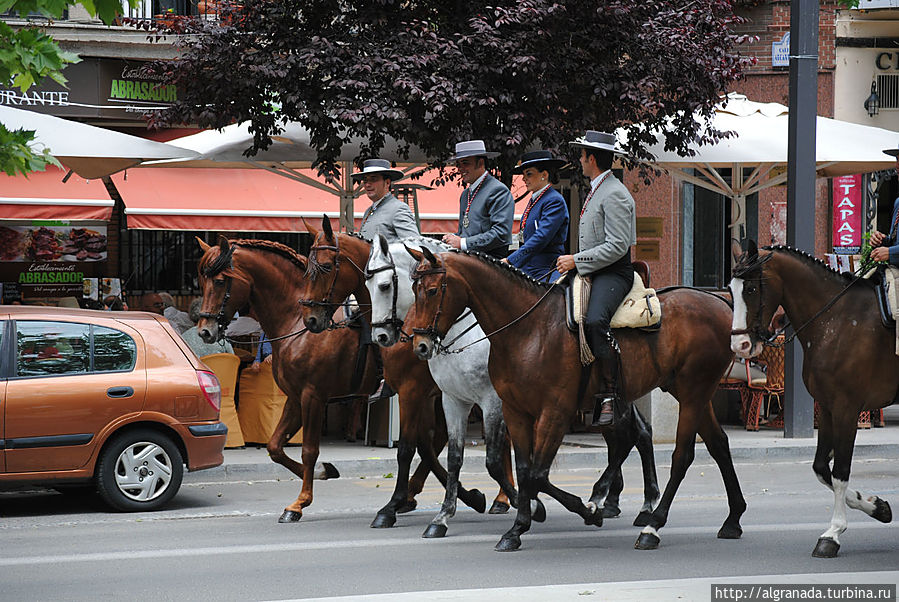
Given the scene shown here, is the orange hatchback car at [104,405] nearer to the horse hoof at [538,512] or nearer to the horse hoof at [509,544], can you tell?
the horse hoof at [538,512]

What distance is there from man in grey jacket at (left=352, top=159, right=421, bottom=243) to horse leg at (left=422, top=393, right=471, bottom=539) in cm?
168

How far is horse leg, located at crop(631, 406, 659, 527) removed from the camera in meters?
9.50

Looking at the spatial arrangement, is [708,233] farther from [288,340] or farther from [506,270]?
[506,270]

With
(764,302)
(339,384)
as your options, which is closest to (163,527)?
(339,384)

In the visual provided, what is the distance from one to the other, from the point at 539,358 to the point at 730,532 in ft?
6.32

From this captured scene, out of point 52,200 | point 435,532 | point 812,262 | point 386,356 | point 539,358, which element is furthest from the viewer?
point 52,200

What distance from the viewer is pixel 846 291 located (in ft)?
27.6

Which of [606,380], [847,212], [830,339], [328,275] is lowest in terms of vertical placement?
[606,380]

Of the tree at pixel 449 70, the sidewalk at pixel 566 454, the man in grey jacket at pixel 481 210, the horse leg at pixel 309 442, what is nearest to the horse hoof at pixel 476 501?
the horse leg at pixel 309 442

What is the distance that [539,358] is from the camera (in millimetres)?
8344

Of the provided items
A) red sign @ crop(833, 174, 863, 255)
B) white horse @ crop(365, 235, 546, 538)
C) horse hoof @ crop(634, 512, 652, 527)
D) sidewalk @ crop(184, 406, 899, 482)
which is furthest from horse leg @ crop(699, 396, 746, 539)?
red sign @ crop(833, 174, 863, 255)

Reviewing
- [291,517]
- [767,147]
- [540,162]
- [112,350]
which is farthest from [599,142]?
[767,147]

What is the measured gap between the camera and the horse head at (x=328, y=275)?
9.50 metres

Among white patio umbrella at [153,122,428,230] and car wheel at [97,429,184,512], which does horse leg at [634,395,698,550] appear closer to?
car wheel at [97,429,184,512]
